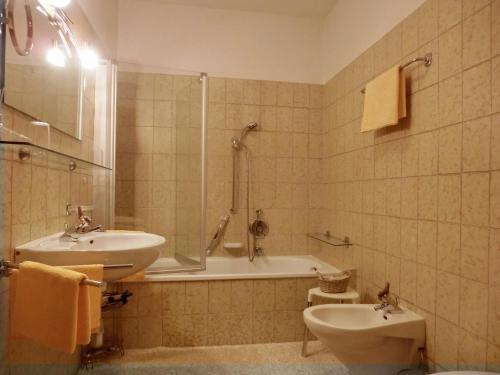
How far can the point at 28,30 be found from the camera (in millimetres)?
1218

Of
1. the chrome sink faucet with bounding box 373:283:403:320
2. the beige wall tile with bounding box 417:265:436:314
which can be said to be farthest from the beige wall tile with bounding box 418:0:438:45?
the chrome sink faucet with bounding box 373:283:403:320

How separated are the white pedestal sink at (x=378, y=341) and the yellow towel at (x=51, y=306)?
43.9 inches

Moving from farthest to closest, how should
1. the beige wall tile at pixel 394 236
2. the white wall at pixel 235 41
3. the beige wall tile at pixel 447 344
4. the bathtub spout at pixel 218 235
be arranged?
the bathtub spout at pixel 218 235
the white wall at pixel 235 41
the beige wall tile at pixel 394 236
the beige wall tile at pixel 447 344

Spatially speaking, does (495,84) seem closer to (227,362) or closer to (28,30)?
(28,30)

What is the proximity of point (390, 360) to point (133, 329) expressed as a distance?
1.66 meters

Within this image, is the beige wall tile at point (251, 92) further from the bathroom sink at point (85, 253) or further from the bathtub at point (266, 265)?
the bathroom sink at point (85, 253)

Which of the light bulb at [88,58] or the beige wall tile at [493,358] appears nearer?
the beige wall tile at [493,358]

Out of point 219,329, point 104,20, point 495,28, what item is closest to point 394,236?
point 495,28

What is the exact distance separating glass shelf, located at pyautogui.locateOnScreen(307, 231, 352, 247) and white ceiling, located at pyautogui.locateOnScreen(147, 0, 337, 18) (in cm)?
208

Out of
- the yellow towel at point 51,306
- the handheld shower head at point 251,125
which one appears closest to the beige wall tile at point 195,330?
the yellow towel at point 51,306

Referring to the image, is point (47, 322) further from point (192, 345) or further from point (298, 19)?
point (298, 19)

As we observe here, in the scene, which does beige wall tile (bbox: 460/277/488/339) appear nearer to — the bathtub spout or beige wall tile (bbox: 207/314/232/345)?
beige wall tile (bbox: 207/314/232/345)

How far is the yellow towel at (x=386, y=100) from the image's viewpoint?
174 centimetres

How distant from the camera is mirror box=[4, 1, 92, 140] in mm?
1146
